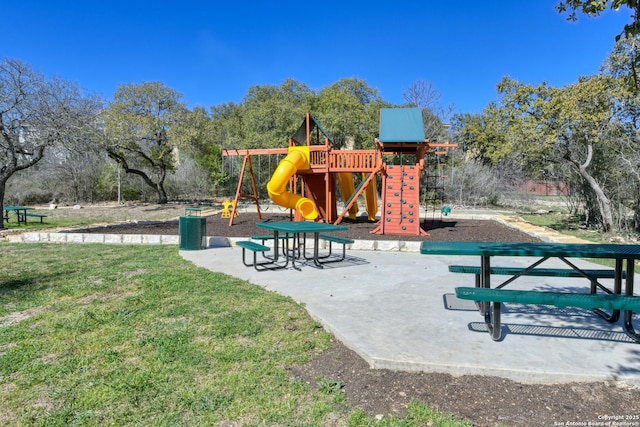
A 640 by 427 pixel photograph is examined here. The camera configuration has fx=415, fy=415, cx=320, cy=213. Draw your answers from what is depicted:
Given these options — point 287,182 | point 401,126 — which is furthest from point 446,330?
point 401,126

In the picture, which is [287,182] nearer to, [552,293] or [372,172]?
[372,172]

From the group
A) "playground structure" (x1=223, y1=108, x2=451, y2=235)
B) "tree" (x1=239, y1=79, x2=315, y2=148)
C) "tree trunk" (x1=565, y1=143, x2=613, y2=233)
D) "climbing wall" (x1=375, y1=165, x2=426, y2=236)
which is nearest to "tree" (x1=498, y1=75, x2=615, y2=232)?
"tree trunk" (x1=565, y1=143, x2=613, y2=233)

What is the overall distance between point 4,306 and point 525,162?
15324 mm

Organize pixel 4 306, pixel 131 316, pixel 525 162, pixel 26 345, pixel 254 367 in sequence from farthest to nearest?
pixel 525 162
pixel 4 306
pixel 131 316
pixel 26 345
pixel 254 367

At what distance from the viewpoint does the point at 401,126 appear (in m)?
12.6

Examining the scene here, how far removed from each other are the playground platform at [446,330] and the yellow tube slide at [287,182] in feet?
19.5

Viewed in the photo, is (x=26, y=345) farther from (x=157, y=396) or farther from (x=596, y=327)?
(x=596, y=327)

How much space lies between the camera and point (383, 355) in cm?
327

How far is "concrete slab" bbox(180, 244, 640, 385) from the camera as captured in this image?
310cm

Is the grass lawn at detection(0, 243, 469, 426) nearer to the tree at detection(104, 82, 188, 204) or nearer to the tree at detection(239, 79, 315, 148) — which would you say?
the tree at detection(104, 82, 188, 204)

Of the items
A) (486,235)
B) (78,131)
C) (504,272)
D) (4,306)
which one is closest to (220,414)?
(504,272)

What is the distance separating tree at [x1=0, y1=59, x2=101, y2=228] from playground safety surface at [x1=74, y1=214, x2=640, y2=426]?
36.6 ft

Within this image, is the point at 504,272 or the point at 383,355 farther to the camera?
the point at 504,272

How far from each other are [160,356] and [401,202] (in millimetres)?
9314
